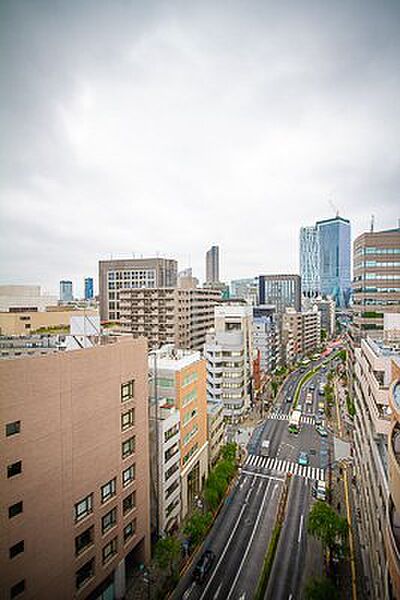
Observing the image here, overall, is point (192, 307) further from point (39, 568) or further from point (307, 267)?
point (307, 267)

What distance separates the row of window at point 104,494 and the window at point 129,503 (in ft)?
1.15

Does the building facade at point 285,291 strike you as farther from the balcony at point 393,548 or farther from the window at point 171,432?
the balcony at point 393,548

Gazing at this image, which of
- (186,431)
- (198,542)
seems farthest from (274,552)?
(186,431)

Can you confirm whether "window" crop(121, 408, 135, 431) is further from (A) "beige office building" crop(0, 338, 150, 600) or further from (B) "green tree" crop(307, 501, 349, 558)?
(B) "green tree" crop(307, 501, 349, 558)

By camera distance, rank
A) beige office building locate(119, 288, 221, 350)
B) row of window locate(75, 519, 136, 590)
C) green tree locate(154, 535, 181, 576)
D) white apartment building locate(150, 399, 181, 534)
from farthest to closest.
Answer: beige office building locate(119, 288, 221, 350) → white apartment building locate(150, 399, 181, 534) → green tree locate(154, 535, 181, 576) → row of window locate(75, 519, 136, 590)

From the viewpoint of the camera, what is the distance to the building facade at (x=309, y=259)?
87.9 meters

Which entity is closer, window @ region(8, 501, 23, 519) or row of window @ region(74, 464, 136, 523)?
window @ region(8, 501, 23, 519)

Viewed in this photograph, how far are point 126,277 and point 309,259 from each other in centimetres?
6649

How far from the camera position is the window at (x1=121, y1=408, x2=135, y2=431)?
7.18m

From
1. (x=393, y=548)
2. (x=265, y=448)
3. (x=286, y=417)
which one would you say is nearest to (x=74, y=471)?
(x=393, y=548)

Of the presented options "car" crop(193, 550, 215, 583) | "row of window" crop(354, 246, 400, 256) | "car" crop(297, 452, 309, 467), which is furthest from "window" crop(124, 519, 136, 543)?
→ "row of window" crop(354, 246, 400, 256)

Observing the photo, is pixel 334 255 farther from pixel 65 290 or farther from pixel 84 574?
pixel 84 574

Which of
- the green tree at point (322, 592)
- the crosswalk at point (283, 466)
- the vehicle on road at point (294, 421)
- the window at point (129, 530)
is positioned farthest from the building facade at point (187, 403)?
the vehicle on road at point (294, 421)

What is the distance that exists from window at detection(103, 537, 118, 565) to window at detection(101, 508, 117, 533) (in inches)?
12.9
